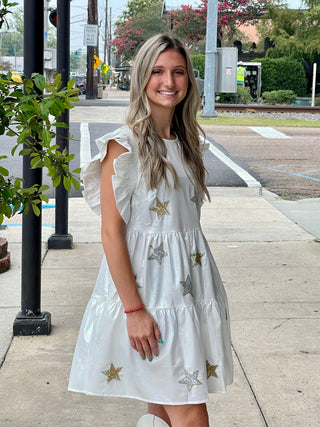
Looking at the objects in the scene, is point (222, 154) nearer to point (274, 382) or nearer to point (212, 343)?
point (274, 382)

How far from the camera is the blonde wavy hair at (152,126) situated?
97.6 inches

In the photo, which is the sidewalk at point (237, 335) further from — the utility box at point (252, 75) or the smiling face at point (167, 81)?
the utility box at point (252, 75)

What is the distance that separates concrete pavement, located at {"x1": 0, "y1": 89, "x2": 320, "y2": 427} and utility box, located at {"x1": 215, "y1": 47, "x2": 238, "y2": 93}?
49.9 ft

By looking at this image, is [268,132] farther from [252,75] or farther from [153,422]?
[153,422]

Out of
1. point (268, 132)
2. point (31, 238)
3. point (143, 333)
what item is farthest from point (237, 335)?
point (268, 132)

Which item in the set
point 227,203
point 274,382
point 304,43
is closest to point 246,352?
point 274,382

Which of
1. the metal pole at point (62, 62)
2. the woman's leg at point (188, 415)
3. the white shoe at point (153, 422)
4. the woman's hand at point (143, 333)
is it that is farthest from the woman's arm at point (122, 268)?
the metal pole at point (62, 62)

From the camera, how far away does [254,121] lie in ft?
72.5

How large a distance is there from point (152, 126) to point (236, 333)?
2.59 m

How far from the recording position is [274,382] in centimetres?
405

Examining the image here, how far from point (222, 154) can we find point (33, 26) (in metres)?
10.2

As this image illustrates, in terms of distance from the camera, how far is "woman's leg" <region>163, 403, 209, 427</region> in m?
2.43

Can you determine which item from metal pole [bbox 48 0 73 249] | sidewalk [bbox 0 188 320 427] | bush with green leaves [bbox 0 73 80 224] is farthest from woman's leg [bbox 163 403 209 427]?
metal pole [bbox 48 0 73 249]

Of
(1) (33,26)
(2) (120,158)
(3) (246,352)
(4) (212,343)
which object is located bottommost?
(3) (246,352)
